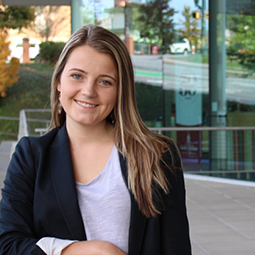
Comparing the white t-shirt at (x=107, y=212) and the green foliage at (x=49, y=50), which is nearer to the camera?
the white t-shirt at (x=107, y=212)

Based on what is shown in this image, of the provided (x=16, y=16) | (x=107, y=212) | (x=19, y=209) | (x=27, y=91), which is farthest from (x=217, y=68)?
(x=16, y=16)

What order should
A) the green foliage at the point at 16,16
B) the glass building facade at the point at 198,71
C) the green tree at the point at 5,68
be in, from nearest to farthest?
the glass building facade at the point at 198,71 → the green tree at the point at 5,68 → the green foliage at the point at 16,16

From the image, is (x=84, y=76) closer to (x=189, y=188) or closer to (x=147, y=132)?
(x=147, y=132)

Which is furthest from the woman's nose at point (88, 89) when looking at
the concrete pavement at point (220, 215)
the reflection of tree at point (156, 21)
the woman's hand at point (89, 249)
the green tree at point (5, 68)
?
the green tree at point (5, 68)

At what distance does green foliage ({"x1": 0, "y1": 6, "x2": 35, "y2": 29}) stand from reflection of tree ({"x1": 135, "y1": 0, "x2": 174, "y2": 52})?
897 centimetres

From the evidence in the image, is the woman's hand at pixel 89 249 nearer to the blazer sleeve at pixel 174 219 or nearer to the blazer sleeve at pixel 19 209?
the blazer sleeve at pixel 19 209

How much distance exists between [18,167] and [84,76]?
0.33 metres

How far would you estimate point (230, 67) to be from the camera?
28.4 ft

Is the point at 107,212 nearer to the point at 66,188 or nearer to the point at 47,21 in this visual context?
the point at 66,188

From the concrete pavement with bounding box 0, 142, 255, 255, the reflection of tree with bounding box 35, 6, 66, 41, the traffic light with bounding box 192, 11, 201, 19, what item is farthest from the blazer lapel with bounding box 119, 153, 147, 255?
the reflection of tree with bounding box 35, 6, 66, 41

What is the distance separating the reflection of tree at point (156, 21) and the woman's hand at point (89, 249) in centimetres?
847

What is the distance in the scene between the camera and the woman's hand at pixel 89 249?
3.94 ft

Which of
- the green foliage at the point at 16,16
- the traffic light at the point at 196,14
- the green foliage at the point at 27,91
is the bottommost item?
the green foliage at the point at 27,91

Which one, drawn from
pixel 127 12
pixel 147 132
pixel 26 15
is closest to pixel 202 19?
pixel 127 12
